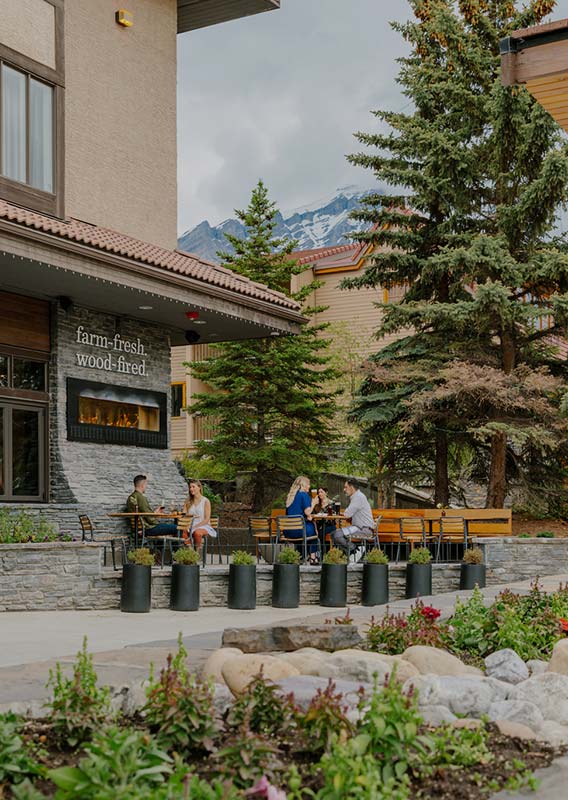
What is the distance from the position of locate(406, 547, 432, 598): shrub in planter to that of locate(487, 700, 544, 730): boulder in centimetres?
930

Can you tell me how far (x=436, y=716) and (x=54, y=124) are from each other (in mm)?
14593

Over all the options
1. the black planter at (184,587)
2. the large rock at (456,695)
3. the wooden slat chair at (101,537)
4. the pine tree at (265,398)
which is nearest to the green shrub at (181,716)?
the large rock at (456,695)

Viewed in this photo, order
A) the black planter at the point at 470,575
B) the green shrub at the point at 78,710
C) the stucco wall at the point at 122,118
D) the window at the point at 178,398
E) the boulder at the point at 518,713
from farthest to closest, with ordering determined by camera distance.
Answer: the window at the point at 178,398, the stucco wall at the point at 122,118, the black planter at the point at 470,575, the boulder at the point at 518,713, the green shrub at the point at 78,710

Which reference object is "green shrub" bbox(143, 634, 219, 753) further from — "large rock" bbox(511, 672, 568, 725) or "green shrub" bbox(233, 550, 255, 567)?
"green shrub" bbox(233, 550, 255, 567)

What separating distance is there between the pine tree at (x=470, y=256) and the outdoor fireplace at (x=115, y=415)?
15.9ft

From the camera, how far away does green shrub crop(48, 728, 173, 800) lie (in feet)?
13.1


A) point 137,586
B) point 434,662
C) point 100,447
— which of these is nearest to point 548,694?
point 434,662

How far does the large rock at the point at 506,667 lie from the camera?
7211 millimetres

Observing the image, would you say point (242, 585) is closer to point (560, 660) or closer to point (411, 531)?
point (411, 531)

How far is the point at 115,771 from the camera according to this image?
4164mm

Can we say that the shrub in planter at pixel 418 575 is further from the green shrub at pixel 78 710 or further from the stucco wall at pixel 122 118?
the green shrub at pixel 78 710

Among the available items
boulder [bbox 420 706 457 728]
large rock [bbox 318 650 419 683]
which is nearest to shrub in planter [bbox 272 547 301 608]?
large rock [bbox 318 650 419 683]

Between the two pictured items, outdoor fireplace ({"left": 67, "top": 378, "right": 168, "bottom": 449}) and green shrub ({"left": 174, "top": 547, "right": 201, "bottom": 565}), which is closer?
green shrub ({"left": 174, "top": 547, "right": 201, "bottom": 565})

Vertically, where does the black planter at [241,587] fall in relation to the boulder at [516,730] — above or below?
below
